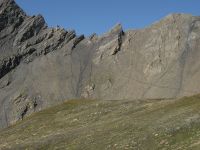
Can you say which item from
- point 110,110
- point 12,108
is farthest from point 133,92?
point 110,110

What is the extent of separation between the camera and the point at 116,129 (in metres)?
45.0

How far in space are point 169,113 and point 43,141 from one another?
12.3m

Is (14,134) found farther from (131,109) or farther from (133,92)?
(133,92)

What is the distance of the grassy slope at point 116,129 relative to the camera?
1446 inches

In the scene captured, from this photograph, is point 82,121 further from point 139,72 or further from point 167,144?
point 139,72

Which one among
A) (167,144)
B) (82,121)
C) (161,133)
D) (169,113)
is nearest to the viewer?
(167,144)

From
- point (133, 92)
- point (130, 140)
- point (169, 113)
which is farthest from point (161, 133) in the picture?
point (133, 92)

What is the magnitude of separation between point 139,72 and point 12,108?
52.9 metres

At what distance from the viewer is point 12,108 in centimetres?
18762

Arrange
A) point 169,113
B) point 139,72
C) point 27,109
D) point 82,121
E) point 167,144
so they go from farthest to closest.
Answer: point 139,72 → point 27,109 → point 82,121 → point 169,113 → point 167,144

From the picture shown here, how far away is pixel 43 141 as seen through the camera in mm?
46812

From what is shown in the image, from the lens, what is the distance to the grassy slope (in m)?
36.7

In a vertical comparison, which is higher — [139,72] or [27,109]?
[139,72]

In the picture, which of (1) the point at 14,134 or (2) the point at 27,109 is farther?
(2) the point at 27,109
